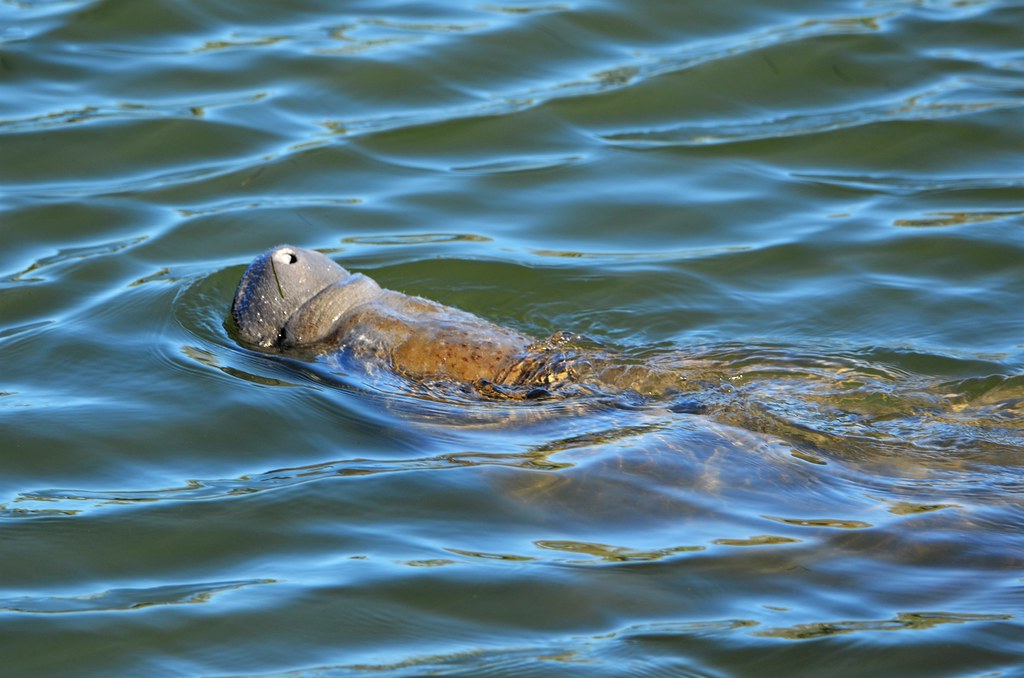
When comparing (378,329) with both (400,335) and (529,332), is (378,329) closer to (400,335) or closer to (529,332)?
(400,335)

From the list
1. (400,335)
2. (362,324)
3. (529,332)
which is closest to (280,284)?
(362,324)

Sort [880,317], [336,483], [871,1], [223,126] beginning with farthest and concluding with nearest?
[871,1] < [223,126] < [880,317] < [336,483]

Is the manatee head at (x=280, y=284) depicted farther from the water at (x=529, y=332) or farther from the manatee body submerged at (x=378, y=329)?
the water at (x=529, y=332)

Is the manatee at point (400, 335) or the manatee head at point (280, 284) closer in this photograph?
the manatee at point (400, 335)

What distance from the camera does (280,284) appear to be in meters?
5.99

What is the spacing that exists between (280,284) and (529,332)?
1.55 metres

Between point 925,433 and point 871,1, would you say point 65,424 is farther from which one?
point 871,1

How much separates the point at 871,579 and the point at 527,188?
17.0ft

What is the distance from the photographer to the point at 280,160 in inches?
378

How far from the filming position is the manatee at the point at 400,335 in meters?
5.68

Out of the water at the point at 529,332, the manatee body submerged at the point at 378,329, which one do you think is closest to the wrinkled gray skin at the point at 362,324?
the manatee body submerged at the point at 378,329

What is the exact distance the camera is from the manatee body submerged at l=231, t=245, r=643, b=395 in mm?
5684

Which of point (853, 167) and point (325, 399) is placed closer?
point (325, 399)

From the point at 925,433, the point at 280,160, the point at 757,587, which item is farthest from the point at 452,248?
the point at 757,587
